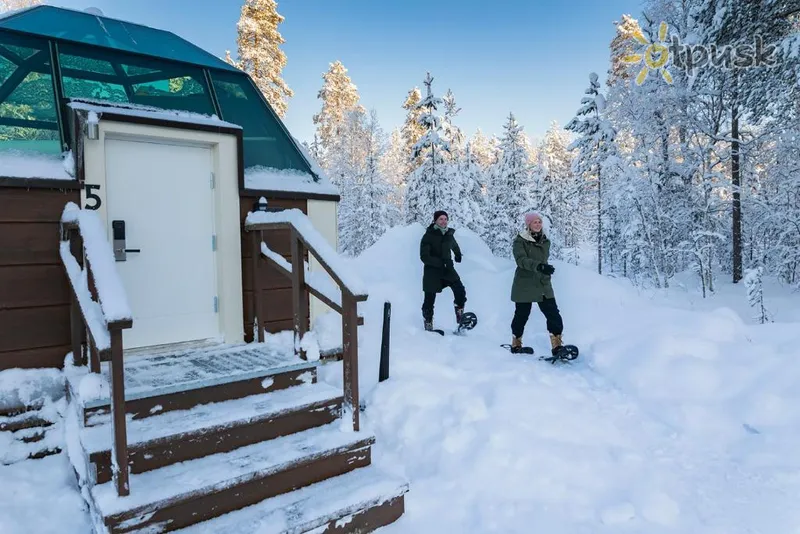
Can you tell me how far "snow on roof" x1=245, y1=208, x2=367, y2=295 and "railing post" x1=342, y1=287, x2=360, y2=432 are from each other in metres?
0.12

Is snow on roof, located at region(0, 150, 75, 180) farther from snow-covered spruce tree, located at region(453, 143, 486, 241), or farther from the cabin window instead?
snow-covered spruce tree, located at region(453, 143, 486, 241)

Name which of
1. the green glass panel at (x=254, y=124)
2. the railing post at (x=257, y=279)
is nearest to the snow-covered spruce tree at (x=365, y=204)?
the green glass panel at (x=254, y=124)

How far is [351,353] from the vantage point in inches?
140

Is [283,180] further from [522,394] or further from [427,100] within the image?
[427,100]

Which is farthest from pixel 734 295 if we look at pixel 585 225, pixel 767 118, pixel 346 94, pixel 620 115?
pixel 585 225

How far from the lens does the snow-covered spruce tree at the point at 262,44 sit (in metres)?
21.1

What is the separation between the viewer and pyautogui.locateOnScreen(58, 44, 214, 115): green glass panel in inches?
176

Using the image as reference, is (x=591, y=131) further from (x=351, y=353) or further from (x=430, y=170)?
(x=351, y=353)

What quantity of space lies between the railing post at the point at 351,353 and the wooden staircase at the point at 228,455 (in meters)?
0.11

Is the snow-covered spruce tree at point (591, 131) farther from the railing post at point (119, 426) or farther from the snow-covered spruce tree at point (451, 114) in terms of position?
the railing post at point (119, 426)

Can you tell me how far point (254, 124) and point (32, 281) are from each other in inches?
109

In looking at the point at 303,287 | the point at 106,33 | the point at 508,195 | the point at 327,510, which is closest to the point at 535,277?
the point at 303,287

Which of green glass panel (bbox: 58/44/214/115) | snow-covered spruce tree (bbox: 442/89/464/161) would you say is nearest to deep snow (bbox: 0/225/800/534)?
green glass panel (bbox: 58/44/214/115)

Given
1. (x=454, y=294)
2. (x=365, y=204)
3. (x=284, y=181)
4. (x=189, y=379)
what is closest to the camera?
(x=189, y=379)
